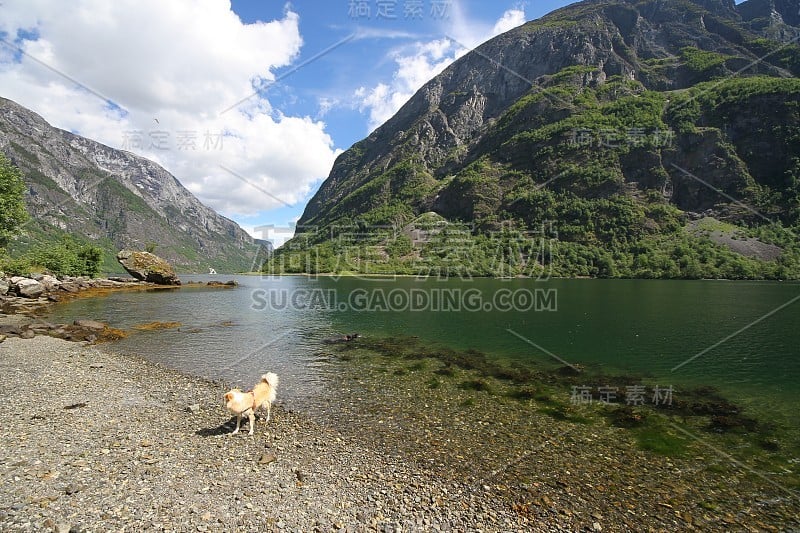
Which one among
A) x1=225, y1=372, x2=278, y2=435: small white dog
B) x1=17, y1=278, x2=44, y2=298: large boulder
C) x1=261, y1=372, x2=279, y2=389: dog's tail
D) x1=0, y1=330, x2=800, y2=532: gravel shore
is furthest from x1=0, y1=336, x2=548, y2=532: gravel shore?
x1=17, y1=278, x2=44, y2=298: large boulder

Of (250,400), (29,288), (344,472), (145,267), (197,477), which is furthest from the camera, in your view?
(145,267)

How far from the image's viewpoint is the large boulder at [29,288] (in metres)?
50.6

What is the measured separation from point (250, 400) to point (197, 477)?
3.36 metres

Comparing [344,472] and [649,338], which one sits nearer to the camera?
[344,472]

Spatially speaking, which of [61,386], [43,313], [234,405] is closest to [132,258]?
[43,313]

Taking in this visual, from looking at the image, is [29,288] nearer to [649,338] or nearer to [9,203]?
[9,203]

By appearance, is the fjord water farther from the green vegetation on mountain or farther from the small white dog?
the green vegetation on mountain

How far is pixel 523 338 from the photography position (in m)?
35.2

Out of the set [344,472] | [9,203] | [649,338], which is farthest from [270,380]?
[9,203]

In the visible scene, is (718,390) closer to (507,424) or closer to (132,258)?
(507,424)

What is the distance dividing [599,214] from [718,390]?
202765 mm

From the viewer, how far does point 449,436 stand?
45.6 feet

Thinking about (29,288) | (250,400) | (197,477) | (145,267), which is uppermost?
(145,267)

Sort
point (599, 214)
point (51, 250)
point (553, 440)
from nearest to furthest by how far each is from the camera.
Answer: point (553, 440), point (51, 250), point (599, 214)
